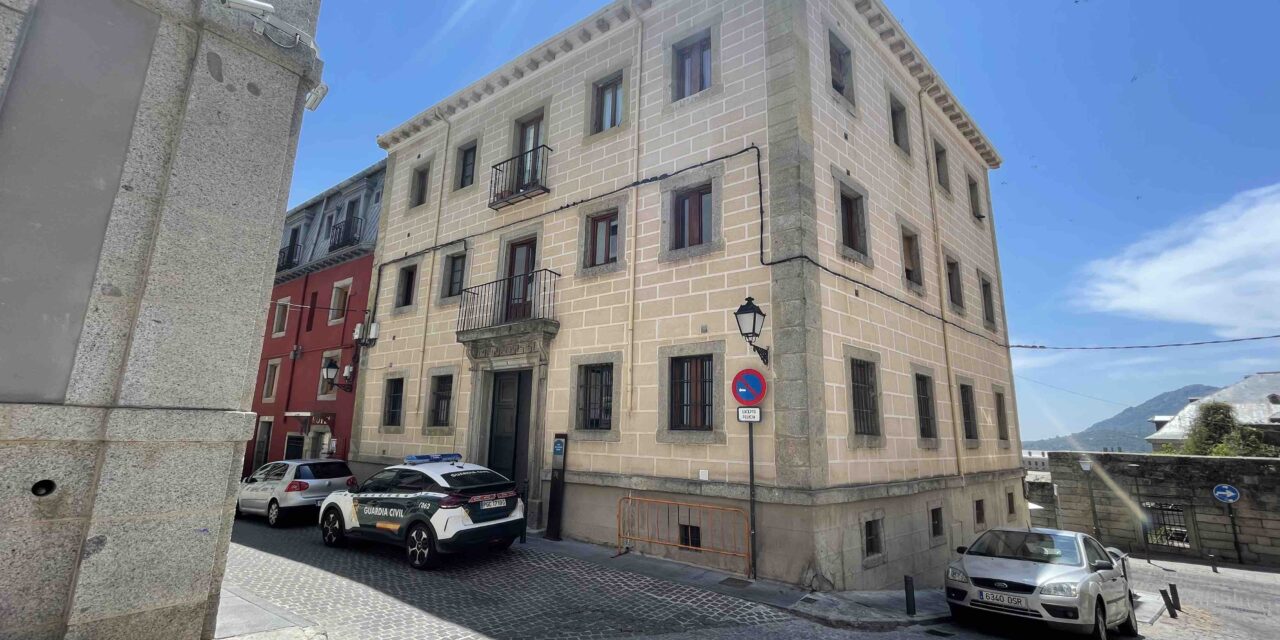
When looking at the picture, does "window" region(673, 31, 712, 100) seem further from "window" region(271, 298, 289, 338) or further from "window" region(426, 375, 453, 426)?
"window" region(271, 298, 289, 338)

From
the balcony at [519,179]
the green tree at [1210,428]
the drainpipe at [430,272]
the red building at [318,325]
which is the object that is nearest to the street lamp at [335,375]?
the red building at [318,325]

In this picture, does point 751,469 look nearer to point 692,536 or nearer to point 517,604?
point 692,536

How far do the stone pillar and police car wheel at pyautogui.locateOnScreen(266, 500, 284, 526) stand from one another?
10223 millimetres

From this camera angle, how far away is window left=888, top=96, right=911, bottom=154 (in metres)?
14.2

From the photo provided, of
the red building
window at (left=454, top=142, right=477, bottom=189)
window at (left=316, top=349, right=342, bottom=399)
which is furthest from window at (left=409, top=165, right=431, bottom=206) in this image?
window at (left=316, top=349, right=342, bottom=399)

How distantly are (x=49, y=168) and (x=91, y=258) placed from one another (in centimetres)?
59

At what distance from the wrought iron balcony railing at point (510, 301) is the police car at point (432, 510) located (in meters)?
3.98

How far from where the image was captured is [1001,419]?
16.4 meters

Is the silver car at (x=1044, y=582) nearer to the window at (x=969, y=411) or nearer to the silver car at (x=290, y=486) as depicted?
the window at (x=969, y=411)

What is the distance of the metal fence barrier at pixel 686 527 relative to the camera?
912 cm

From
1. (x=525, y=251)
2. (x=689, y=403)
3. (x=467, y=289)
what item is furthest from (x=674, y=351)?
(x=467, y=289)

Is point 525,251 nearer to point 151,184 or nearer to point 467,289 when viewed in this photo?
point 467,289

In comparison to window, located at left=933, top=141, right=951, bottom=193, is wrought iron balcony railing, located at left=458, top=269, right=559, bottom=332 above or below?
below

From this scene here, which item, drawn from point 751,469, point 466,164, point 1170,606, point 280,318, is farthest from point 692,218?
point 280,318
